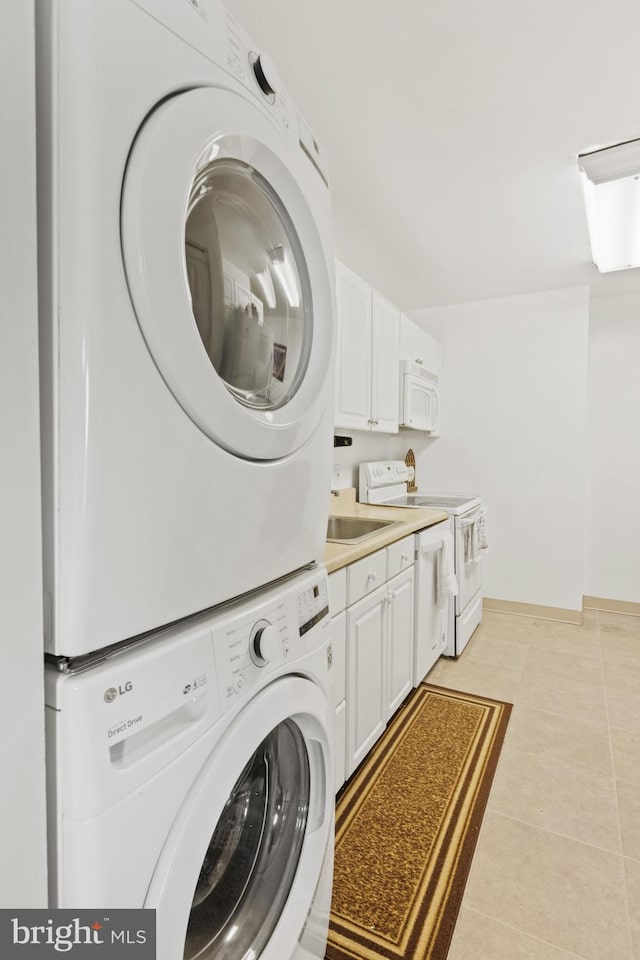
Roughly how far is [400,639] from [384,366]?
59.2 inches

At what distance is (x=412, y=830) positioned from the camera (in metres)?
1.60

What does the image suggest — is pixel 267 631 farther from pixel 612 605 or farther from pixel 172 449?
pixel 612 605

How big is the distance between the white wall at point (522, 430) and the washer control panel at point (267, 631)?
122 inches

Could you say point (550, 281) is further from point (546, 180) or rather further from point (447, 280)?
point (546, 180)

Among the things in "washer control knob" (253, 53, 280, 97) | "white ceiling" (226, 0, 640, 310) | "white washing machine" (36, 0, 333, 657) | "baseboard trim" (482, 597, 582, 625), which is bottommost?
"baseboard trim" (482, 597, 582, 625)

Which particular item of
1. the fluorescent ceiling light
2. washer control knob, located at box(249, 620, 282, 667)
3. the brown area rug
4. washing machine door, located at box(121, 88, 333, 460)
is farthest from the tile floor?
the fluorescent ceiling light

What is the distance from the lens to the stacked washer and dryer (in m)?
0.51

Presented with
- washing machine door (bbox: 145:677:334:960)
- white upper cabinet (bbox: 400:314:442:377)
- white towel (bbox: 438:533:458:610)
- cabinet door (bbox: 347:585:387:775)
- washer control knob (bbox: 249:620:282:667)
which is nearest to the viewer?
washing machine door (bbox: 145:677:334:960)

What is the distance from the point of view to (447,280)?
340cm

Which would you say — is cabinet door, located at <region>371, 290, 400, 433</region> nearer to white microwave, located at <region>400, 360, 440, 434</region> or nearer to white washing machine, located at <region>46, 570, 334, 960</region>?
white microwave, located at <region>400, 360, 440, 434</region>

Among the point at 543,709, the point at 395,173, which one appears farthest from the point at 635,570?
the point at 395,173

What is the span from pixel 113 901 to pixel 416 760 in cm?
168

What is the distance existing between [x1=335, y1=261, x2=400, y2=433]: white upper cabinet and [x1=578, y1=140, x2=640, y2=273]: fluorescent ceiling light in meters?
1.07

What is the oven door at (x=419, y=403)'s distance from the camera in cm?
314
